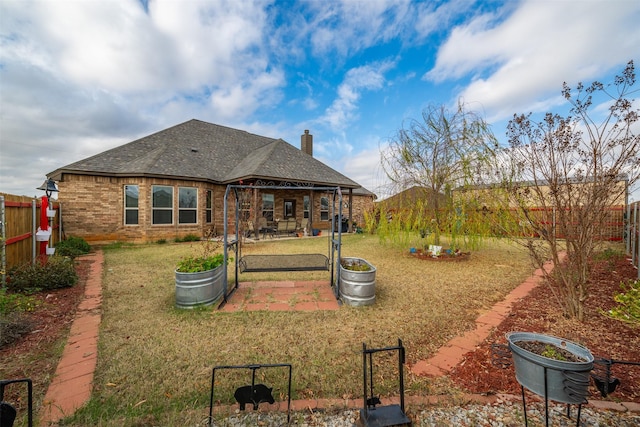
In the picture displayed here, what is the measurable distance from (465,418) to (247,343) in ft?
7.56

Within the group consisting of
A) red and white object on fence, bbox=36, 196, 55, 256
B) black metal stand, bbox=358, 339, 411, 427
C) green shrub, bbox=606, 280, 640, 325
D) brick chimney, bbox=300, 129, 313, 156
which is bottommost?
black metal stand, bbox=358, 339, 411, 427

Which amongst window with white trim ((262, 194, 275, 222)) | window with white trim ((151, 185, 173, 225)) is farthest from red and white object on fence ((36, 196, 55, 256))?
window with white trim ((262, 194, 275, 222))

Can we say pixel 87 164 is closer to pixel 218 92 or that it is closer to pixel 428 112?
pixel 218 92

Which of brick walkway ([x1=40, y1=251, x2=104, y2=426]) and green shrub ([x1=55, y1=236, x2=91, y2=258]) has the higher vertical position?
green shrub ([x1=55, y1=236, x2=91, y2=258])

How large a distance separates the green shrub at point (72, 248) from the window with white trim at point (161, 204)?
9.06 feet

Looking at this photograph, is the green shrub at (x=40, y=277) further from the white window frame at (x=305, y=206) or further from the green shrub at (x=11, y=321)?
the white window frame at (x=305, y=206)

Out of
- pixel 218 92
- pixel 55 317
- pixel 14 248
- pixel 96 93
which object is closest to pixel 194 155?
pixel 218 92

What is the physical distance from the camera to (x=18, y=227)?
548cm

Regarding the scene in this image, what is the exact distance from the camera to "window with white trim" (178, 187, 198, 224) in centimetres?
1287

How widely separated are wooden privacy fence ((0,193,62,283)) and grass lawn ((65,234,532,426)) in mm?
1590

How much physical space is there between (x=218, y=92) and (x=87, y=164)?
21.4 feet

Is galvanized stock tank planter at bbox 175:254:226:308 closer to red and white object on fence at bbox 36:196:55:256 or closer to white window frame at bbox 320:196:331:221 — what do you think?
red and white object on fence at bbox 36:196:55:256

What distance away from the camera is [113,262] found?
800 cm

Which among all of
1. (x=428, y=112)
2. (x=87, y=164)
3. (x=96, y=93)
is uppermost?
(x=96, y=93)
